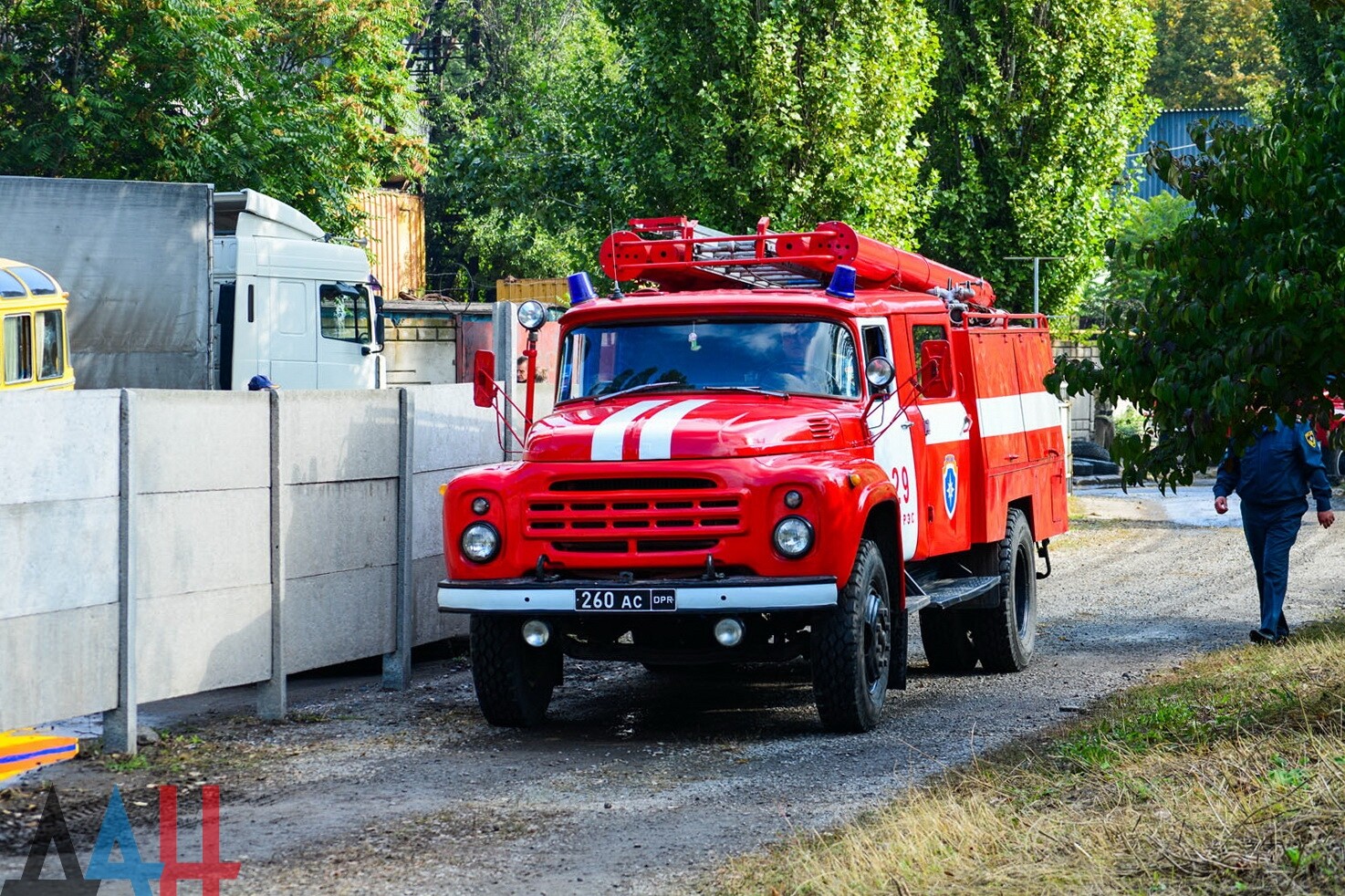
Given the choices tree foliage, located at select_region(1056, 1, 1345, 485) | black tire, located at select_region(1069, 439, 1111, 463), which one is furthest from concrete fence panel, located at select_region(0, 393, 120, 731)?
black tire, located at select_region(1069, 439, 1111, 463)

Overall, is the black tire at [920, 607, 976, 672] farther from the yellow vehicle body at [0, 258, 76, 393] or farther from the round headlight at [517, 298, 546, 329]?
the yellow vehicle body at [0, 258, 76, 393]

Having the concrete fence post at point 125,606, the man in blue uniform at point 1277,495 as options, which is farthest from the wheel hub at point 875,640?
the man in blue uniform at point 1277,495

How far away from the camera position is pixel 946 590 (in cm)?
1041

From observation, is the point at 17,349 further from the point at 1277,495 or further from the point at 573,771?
the point at 1277,495

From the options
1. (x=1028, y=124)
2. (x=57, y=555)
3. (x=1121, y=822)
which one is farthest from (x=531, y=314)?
(x=1028, y=124)

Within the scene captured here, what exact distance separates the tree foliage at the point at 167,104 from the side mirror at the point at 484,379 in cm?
1483

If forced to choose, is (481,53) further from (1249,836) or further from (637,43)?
(1249,836)

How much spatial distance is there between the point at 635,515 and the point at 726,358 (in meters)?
1.41

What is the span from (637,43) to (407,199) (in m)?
18.5

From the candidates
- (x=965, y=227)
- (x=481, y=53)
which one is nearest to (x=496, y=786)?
(x=965, y=227)

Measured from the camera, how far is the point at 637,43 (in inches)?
837

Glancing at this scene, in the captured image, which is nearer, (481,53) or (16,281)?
(16,281)

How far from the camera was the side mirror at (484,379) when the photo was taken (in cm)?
977

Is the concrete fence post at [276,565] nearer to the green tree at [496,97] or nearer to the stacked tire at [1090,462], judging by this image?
the green tree at [496,97]
